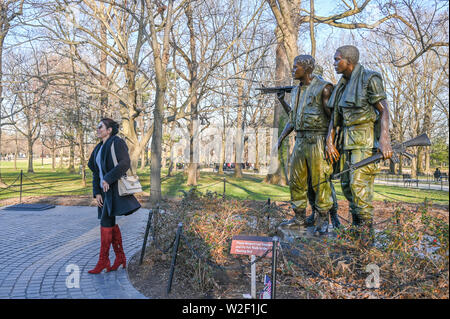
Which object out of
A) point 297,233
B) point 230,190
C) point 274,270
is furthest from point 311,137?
point 230,190

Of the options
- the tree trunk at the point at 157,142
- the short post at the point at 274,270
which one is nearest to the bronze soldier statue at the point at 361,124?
the short post at the point at 274,270

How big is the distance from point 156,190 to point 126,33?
24.6 feet

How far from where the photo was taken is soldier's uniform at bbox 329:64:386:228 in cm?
441

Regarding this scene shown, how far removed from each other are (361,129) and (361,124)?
0.23 feet

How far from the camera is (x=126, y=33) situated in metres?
14.8

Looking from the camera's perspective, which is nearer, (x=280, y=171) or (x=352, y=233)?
(x=352, y=233)

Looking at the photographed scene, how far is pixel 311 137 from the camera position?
505 cm

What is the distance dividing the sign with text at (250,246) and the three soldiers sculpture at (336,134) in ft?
4.64

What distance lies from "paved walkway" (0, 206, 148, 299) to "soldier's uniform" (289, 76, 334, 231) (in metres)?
2.85

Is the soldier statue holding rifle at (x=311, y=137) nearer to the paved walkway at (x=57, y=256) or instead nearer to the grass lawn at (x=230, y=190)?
the paved walkway at (x=57, y=256)

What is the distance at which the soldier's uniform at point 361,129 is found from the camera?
441cm

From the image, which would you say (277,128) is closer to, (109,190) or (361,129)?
(361,129)
